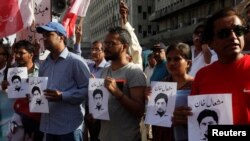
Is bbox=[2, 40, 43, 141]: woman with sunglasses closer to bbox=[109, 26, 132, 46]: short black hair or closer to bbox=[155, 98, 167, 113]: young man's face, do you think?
bbox=[109, 26, 132, 46]: short black hair

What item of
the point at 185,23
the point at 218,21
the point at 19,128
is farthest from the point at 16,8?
the point at 185,23

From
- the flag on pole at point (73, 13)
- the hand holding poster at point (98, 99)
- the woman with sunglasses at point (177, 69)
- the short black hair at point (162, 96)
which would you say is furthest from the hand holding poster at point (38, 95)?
the flag on pole at point (73, 13)

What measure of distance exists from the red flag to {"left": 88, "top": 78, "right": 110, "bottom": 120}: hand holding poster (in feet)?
9.84

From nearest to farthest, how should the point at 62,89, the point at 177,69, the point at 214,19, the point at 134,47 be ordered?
the point at 214,19 < the point at 177,69 < the point at 62,89 < the point at 134,47

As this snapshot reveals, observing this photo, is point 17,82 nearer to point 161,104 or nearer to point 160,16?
point 161,104

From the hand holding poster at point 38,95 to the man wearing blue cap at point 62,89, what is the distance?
0.23ft

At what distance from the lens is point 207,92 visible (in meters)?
2.89

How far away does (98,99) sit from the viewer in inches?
168

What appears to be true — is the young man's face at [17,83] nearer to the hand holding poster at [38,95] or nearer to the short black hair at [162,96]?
the hand holding poster at [38,95]

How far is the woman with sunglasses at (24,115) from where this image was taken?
5.04m

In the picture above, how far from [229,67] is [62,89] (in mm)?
2290

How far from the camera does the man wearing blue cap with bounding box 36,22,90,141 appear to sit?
15.0 ft

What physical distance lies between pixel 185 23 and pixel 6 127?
51024 mm

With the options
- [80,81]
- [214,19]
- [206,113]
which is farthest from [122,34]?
[206,113]
